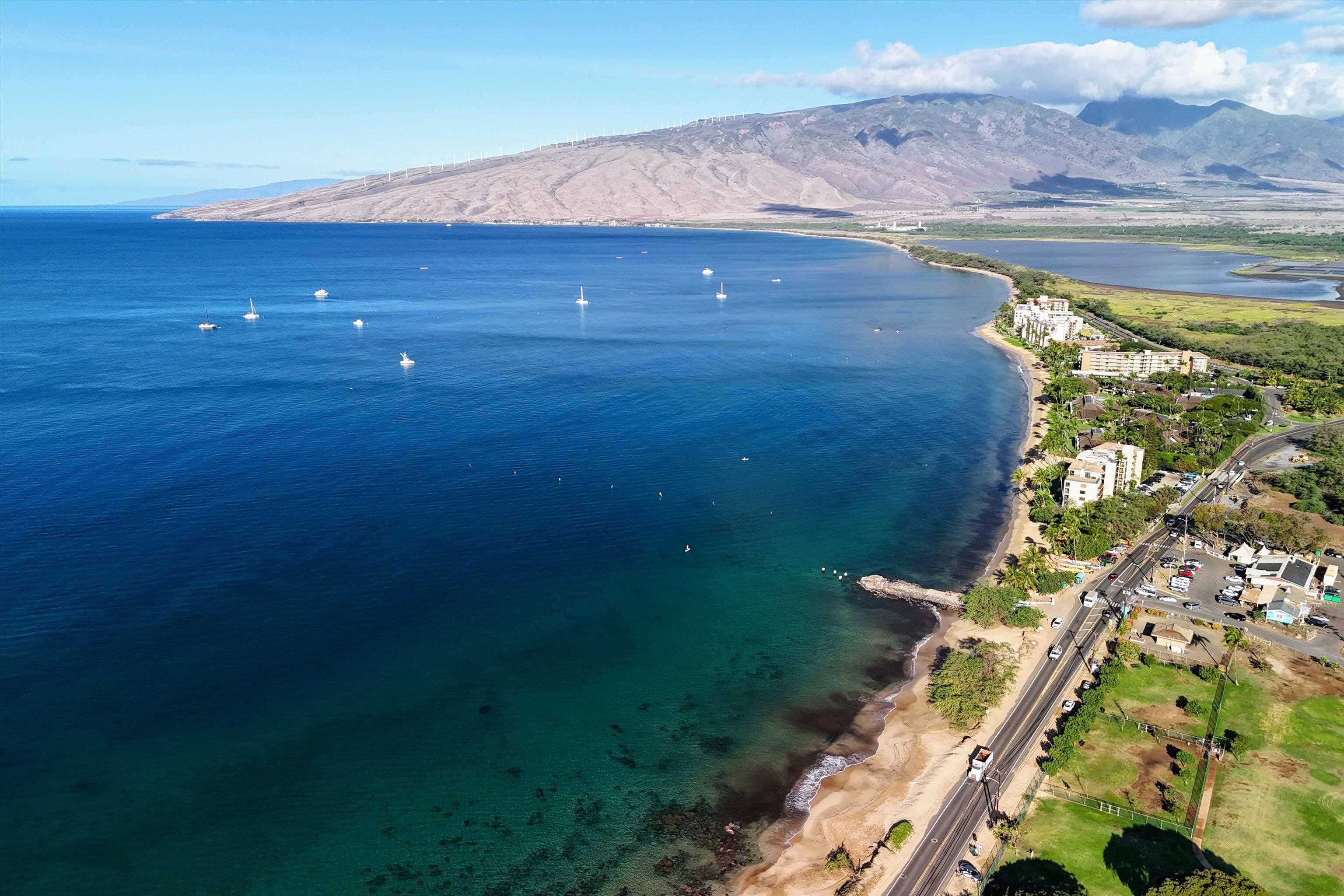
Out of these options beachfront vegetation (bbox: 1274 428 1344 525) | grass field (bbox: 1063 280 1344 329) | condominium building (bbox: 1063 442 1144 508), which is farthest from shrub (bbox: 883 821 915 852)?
grass field (bbox: 1063 280 1344 329)

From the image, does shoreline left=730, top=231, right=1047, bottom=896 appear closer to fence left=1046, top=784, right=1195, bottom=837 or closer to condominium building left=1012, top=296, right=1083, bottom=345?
fence left=1046, top=784, right=1195, bottom=837

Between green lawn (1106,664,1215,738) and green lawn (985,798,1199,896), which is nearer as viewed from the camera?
green lawn (985,798,1199,896)

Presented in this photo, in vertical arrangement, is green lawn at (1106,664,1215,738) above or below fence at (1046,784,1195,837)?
above

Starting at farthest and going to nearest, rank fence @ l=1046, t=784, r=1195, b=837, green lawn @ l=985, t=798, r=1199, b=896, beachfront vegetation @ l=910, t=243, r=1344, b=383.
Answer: beachfront vegetation @ l=910, t=243, r=1344, b=383 → fence @ l=1046, t=784, r=1195, b=837 → green lawn @ l=985, t=798, r=1199, b=896

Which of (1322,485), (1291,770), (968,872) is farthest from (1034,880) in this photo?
(1322,485)

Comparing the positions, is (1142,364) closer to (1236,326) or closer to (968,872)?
(1236,326)

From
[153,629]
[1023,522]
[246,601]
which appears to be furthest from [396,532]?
[1023,522]

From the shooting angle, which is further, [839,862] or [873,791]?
[873,791]
